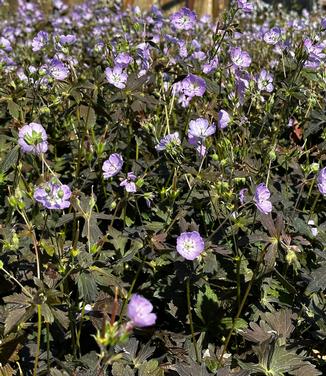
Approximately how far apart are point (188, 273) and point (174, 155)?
0.49m

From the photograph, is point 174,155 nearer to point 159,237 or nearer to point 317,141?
point 159,237

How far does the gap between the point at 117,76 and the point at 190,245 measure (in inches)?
40.7

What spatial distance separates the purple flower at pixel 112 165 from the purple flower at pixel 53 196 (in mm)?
508

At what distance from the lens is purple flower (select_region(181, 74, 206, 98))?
252 centimetres

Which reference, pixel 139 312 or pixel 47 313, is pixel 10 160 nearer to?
pixel 47 313

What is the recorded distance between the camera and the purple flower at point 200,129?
2262mm

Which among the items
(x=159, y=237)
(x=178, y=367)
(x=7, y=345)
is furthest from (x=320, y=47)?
(x=7, y=345)

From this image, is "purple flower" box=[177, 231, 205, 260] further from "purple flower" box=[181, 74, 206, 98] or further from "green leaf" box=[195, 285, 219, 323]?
"purple flower" box=[181, 74, 206, 98]

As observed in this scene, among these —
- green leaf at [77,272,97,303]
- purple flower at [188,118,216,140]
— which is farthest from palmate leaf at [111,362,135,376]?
purple flower at [188,118,216,140]

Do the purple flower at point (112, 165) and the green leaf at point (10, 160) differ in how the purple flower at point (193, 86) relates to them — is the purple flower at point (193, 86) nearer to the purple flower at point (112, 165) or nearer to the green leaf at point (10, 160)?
the purple flower at point (112, 165)

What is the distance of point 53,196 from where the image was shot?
193cm

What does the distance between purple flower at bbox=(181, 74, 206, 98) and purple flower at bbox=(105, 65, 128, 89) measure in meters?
0.27

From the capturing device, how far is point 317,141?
3186 mm

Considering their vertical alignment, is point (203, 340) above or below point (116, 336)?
below
